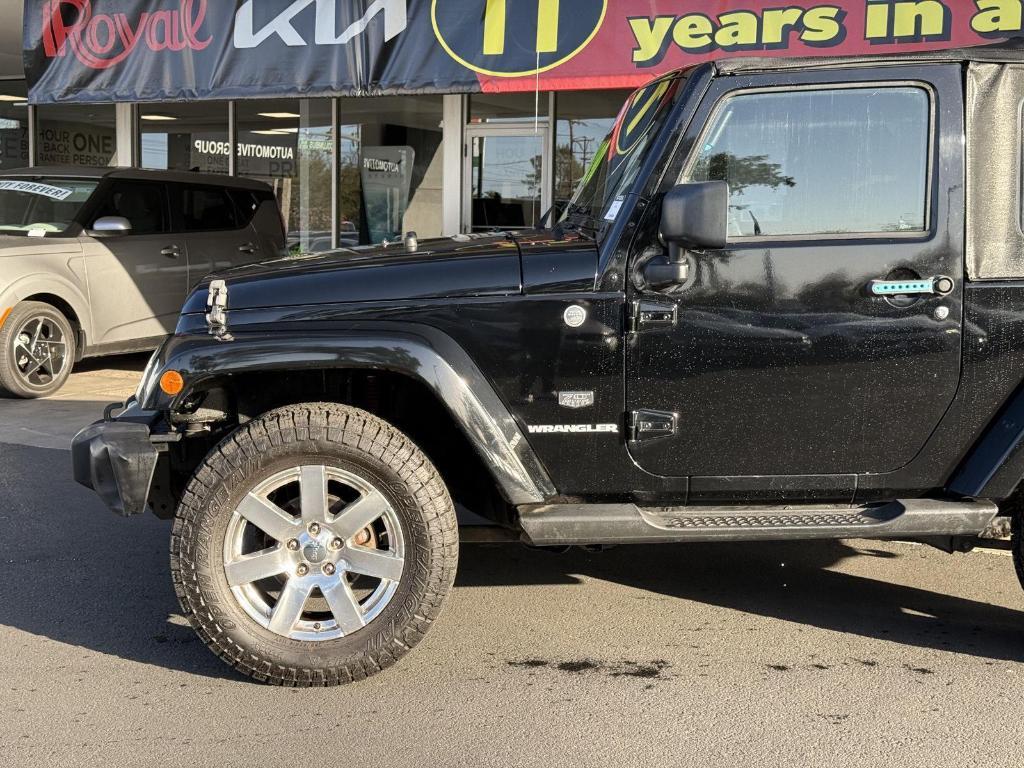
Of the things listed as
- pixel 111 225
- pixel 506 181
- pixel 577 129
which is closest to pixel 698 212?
pixel 111 225

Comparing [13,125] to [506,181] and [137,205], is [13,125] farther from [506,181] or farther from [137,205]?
[506,181]

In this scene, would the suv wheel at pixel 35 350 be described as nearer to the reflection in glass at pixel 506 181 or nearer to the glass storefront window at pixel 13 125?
the reflection in glass at pixel 506 181

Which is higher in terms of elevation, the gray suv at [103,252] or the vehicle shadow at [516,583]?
the gray suv at [103,252]

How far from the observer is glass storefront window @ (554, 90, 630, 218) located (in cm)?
1263

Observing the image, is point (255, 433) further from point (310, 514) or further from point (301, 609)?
point (301, 609)

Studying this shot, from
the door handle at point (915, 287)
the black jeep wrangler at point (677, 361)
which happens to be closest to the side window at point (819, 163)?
the black jeep wrangler at point (677, 361)

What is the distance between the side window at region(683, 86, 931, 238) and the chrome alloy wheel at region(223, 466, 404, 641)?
1.57 metres

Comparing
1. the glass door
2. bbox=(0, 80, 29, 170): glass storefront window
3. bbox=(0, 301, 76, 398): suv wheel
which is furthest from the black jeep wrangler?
bbox=(0, 80, 29, 170): glass storefront window

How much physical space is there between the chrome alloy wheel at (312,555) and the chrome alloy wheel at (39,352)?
20.7 feet

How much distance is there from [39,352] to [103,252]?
3.65ft

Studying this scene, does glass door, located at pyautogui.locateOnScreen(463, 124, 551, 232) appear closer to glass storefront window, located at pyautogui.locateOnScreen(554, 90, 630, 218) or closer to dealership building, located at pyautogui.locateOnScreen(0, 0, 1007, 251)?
dealership building, located at pyautogui.locateOnScreen(0, 0, 1007, 251)

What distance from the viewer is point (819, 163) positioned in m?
3.80

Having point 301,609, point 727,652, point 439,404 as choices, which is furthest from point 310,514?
point 727,652

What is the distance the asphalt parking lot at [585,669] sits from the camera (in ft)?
11.0
